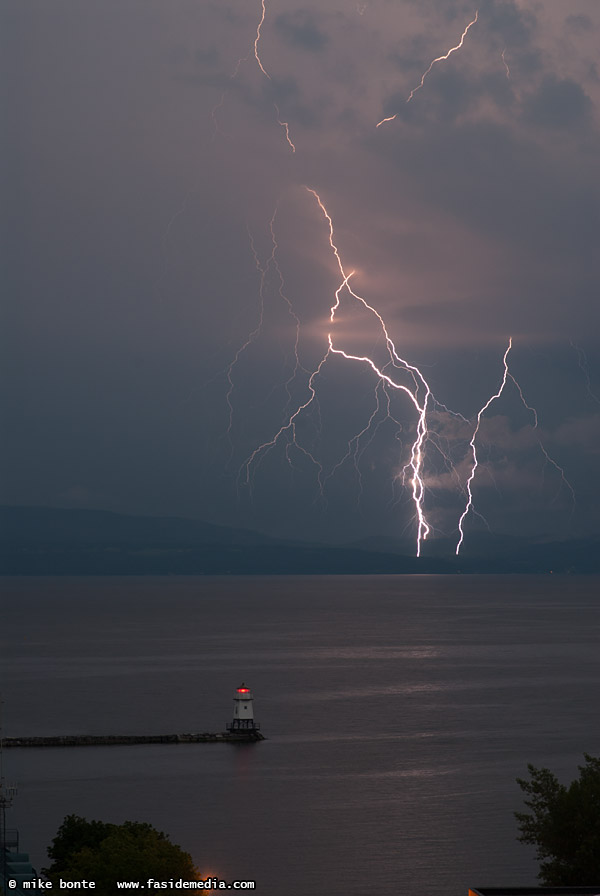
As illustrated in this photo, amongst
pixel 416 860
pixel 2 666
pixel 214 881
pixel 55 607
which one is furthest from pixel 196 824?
pixel 55 607

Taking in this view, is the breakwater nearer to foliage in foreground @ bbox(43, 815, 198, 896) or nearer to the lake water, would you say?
the lake water

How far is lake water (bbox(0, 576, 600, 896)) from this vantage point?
124 feet

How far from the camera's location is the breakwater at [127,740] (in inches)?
2323

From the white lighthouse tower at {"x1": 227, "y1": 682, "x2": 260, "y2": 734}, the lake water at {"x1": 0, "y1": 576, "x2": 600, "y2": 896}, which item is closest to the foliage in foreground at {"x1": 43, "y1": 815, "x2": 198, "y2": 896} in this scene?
the lake water at {"x1": 0, "y1": 576, "x2": 600, "y2": 896}

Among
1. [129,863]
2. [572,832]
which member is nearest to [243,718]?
[572,832]

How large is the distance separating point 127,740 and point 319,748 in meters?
10.0

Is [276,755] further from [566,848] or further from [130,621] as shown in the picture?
[130,621]

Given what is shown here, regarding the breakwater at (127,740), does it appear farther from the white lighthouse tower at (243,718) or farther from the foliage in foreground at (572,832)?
the foliage in foreground at (572,832)

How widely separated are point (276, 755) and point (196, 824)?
557 inches

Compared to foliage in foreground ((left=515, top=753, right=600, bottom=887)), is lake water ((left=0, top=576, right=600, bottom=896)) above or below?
above

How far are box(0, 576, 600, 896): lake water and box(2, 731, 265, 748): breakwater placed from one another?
1218 millimetres

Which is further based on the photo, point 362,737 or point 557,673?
point 557,673

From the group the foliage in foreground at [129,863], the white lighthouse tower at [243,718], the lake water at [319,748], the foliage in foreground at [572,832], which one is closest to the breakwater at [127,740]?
the white lighthouse tower at [243,718]

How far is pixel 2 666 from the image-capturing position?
321ft
